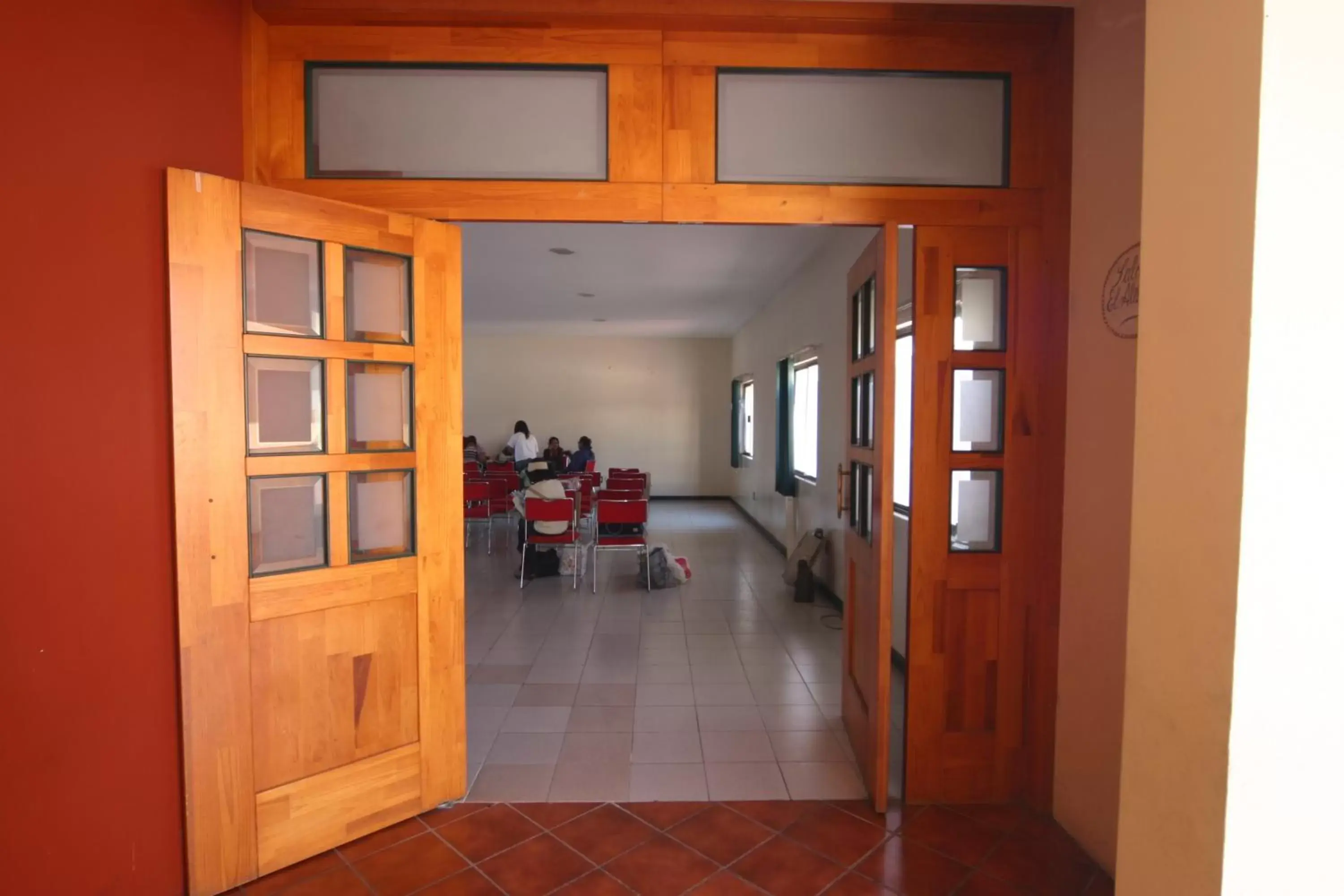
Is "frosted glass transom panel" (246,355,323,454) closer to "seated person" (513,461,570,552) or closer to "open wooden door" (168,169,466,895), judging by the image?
"open wooden door" (168,169,466,895)

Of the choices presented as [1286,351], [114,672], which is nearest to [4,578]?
[114,672]

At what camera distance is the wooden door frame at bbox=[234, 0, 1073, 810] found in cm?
227

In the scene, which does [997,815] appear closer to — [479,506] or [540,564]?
[540,564]

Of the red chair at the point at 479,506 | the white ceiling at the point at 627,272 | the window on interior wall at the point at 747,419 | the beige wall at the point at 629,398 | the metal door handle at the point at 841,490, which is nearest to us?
the metal door handle at the point at 841,490

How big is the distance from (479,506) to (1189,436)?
6889 mm

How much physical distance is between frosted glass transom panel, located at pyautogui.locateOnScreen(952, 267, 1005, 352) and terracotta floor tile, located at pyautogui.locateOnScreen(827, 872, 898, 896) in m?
1.75

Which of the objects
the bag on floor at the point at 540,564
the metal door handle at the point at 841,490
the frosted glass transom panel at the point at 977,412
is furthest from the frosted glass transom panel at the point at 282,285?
the bag on floor at the point at 540,564

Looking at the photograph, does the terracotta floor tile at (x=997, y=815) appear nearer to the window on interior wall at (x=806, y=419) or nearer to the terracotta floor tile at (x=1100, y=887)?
the terracotta floor tile at (x=1100, y=887)

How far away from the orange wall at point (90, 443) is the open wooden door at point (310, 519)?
69mm

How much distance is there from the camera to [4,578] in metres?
1.55

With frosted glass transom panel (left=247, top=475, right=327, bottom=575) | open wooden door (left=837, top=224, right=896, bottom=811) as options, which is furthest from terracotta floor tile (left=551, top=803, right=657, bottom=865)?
frosted glass transom panel (left=247, top=475, right=327, bottom=575)

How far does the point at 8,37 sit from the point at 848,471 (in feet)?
9.07

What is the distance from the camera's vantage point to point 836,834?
228 centimetres

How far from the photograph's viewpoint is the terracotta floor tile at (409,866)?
2012 millimetres
